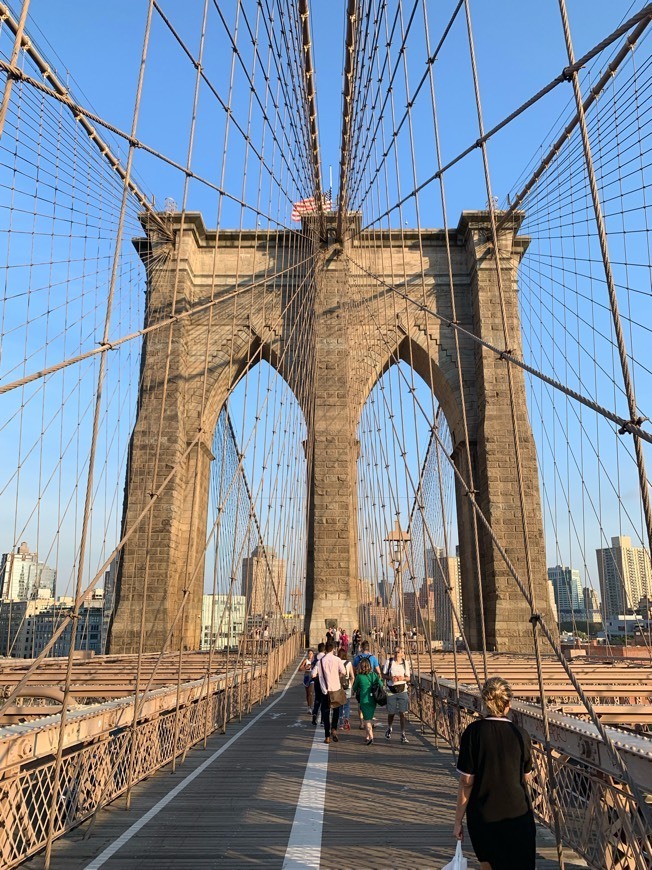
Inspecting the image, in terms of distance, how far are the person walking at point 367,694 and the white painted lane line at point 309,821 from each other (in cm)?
106

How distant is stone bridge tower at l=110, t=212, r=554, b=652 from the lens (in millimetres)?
17859

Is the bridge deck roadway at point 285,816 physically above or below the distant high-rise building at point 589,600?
below

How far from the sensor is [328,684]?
23.5 ft

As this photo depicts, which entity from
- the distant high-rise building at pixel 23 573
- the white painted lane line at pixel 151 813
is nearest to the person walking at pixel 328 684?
the white painted lane line at pixel 151 813

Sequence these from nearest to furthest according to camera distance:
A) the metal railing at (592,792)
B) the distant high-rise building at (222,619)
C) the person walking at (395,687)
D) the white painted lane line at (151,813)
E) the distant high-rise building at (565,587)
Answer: the metal railing at (592,792)
the white painted lane line at (151,813)
the person walking at (395,687)
the distant high-rise building at (222,619)
the distant high-rise building at (565,587)

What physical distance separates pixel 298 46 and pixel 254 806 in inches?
648

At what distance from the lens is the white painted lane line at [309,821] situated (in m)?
3.25

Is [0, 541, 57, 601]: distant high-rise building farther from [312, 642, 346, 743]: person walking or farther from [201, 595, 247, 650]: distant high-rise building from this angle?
[312, 642, 346, 743]: person walking

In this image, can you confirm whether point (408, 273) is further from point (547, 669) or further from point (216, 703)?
point (216, 703)

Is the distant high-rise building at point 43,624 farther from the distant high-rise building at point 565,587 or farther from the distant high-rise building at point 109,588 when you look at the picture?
the distant high-rise building at point 565,587

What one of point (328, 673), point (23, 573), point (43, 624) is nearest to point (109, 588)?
point (43, 624)

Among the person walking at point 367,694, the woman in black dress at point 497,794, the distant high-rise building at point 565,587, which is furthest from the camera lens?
the distant high-rise building at point 565,587

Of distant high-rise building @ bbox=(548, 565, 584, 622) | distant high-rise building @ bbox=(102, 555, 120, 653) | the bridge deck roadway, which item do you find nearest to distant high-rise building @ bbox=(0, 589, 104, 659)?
distant high-rise building @ bbox=(102, 555, 120, 653)

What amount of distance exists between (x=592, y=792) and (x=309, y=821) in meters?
1.65
